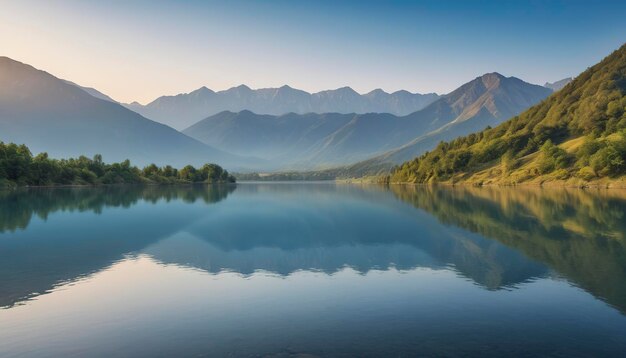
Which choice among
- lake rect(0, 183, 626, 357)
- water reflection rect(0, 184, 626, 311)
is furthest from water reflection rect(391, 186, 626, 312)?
lake rect(0, 183, 626, 357)

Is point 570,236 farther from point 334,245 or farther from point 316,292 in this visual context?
point 316,292

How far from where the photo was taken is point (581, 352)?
19672mm

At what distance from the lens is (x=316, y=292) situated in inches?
1220

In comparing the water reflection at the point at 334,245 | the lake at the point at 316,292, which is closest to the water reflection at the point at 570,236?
the water reflection at the point at 334,245

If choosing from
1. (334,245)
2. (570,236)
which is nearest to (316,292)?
(334,245)

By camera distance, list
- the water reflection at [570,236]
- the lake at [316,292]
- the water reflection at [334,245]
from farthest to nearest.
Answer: the water reflection at [334,245] → the water reflection at [570,236] → the lake at [316,292]

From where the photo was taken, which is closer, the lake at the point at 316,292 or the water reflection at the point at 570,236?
the lake at the point at 316,292

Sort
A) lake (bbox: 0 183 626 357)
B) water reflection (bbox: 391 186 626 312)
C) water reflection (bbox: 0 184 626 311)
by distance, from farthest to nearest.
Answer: water reflection (bbox: 0 184 626 311), water reflection (bbox: 391 186 626 312), lake (bbox: 0 183 626 357)

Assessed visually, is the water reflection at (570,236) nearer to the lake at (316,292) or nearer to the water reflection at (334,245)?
the water reflection at (334,245)

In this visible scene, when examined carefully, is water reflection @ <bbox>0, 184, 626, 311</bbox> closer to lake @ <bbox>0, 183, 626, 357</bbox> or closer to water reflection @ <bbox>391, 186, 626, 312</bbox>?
water reflection @ <bbox>391, 186, 626, 312</bbox>

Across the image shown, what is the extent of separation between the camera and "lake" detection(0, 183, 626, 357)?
68.9ft

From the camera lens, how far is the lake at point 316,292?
2100cm

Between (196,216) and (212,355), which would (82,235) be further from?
(212,355)

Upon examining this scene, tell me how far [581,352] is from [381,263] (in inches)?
884
